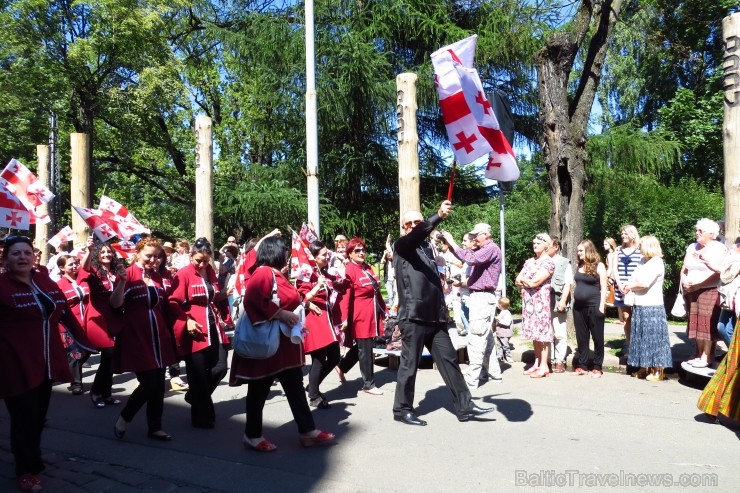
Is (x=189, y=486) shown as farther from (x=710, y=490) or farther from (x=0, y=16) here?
(x=0, y=16)

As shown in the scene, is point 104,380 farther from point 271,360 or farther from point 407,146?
point 407,146

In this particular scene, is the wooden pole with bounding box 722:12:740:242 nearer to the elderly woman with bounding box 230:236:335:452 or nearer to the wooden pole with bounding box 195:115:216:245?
the elderly woman with bounding box 230:236:335:452

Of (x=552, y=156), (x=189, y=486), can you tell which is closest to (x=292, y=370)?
(x=189, y=486)

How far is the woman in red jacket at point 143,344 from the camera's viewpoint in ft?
19.3

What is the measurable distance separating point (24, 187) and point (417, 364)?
493cm

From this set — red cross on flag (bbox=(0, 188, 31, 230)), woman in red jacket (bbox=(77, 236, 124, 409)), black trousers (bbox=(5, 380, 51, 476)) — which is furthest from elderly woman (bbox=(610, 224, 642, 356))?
red cross on flag (bbox=(0, 188, 31, 230))

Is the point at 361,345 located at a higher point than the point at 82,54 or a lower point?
lower

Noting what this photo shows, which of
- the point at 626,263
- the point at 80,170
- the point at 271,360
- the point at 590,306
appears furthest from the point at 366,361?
the point at 80,170

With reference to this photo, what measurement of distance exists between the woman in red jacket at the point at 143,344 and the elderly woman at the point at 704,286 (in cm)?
570

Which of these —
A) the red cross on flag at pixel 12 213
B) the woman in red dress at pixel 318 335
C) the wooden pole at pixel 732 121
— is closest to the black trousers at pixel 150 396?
the woman in red dress at pixel 318 335

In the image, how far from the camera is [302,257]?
727 centimetres

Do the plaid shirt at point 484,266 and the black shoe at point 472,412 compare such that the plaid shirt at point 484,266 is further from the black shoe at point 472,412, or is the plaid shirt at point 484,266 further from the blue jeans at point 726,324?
the blue jeans at point 726,324

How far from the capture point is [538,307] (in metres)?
8.73

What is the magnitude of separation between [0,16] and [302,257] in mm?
18514
